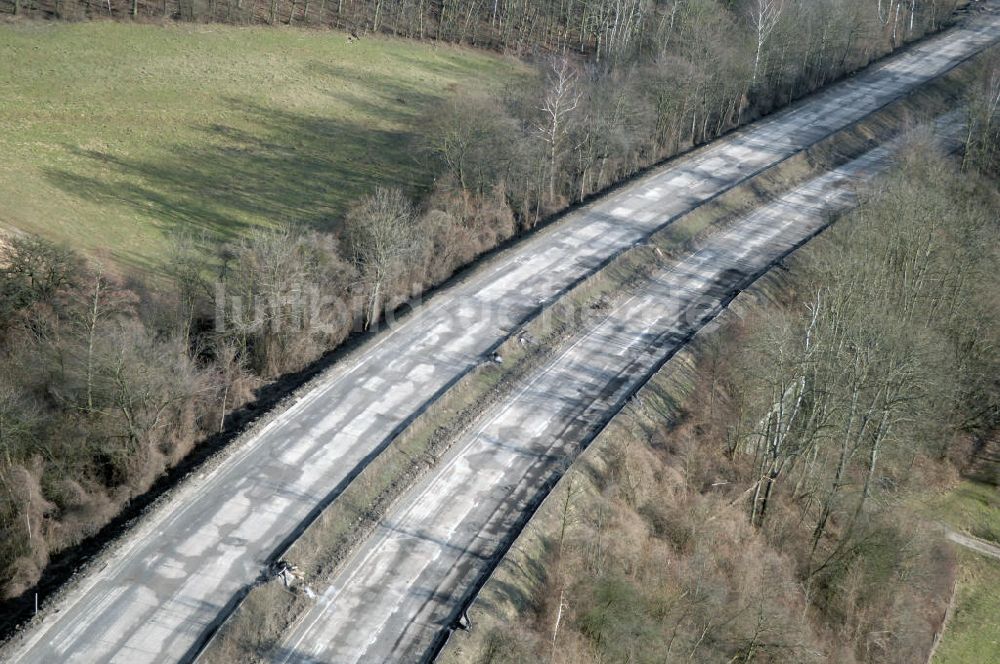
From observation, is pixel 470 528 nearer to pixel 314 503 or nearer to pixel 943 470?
pixel 314 503

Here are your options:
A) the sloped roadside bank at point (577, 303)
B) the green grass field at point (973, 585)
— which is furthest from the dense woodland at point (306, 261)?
the green grass field at point (973, 585)

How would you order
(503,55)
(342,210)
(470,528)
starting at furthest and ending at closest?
(503,55)
(342,210)
(470,528)

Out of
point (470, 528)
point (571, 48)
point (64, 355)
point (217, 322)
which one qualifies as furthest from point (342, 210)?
point (571, 48)

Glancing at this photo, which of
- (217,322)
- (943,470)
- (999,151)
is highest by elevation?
(999,151)

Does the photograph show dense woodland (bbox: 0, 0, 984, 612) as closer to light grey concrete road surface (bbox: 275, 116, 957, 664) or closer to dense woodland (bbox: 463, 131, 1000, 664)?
light grey concrete road surface (bbox: 275, 116, 957, 664)

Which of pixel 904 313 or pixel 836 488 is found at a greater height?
pixel 904 313
